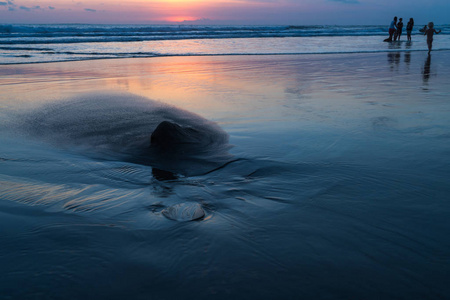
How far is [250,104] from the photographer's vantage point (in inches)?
240

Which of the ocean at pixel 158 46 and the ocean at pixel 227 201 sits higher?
the ocean at pixel 158 46

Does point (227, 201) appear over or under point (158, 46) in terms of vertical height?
under

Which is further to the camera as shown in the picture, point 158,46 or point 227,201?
point 158,46

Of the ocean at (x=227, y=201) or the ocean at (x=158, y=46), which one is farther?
the ocean at (x=158, y=46)

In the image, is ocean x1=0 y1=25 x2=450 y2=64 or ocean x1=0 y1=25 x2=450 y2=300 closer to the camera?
ocean x1=0 y1=25 x2=450 y2=300

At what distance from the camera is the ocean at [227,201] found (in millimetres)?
1848

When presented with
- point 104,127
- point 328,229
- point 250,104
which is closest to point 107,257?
point 328,229

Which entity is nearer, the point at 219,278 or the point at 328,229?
the point at 219,278

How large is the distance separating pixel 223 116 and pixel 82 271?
3.71 metres

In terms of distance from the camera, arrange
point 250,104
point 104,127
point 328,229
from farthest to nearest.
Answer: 1. point 250,104
2. point 104,127
3. point 328,229

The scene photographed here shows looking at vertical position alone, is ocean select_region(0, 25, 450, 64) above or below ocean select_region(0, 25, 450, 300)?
above

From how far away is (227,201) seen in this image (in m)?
2.68

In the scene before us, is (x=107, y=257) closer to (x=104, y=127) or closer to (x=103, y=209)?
(x=103, y=209)

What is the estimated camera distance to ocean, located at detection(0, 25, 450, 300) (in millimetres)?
1848
